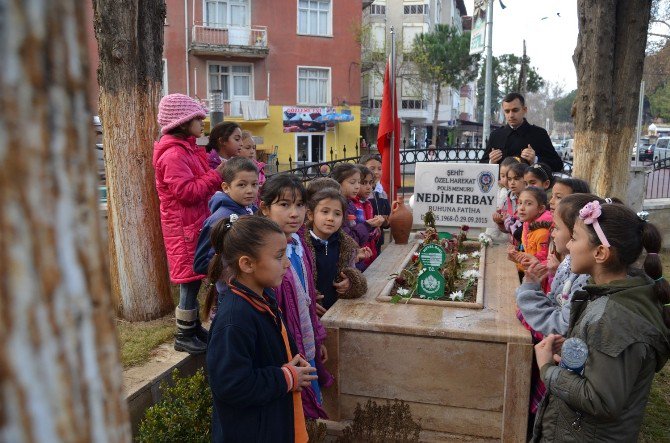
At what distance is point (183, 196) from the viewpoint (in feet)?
12.2

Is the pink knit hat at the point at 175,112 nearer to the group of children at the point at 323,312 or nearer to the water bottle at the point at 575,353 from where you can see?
the group of children at the point at 323,312

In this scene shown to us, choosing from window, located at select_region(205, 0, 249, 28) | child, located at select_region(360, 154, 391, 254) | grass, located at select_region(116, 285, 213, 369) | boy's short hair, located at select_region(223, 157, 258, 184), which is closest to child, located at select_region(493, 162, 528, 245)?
child, located at select_region(360, 154, 391, 254)

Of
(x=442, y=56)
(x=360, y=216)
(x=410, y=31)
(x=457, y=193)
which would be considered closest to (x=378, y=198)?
(x=457, y=193)

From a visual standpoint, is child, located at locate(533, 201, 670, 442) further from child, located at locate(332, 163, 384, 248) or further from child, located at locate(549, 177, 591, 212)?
child, located at locate(332, 163, 384, 248)

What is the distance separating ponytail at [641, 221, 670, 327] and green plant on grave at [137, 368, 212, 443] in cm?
219

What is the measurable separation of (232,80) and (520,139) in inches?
945

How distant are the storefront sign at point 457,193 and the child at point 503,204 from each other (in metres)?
0.10

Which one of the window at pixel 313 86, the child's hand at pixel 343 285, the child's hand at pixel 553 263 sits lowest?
the child's hand at pixel 343 285

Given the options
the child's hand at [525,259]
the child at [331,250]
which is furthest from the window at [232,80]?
the child's hand at [525,259]

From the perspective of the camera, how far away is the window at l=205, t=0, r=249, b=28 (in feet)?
88.1

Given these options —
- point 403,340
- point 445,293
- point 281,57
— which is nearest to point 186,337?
point 403,340

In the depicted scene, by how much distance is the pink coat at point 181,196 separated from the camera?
3.73m

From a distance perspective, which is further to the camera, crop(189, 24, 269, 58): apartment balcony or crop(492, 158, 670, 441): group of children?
crop(189, 24, 269, 58): apartment balcony

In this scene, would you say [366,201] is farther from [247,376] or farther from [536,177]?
[247,376]
